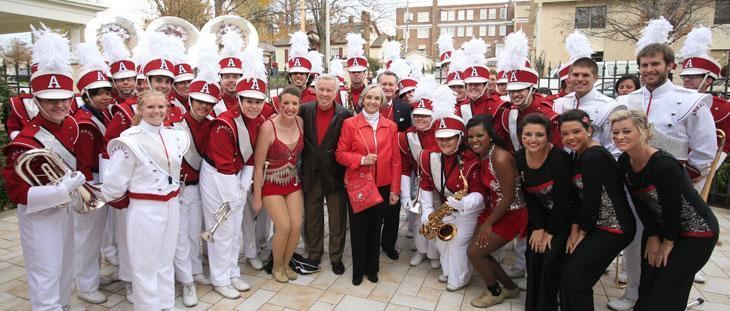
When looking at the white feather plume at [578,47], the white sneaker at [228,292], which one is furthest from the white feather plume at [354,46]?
the white sneaker at [228,292]

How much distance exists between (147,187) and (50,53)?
147 centimetres

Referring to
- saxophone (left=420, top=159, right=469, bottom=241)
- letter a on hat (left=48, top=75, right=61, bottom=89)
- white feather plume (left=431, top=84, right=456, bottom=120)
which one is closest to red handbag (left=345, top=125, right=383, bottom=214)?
saxophone (left=420, top=159, right=469, bottom=241)

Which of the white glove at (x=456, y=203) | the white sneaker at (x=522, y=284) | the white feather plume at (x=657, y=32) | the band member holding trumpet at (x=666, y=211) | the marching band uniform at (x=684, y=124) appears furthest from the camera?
the white sneaker at (x=522, y=284)

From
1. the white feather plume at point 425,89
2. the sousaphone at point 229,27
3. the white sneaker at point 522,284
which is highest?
the sousaphone at point 229,27

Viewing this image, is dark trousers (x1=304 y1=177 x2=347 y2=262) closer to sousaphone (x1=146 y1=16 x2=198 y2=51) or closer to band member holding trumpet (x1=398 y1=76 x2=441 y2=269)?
band member holding trumpet (x1=398 y1=76 x2=441 y2=269)

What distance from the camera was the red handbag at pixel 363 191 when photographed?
446cm

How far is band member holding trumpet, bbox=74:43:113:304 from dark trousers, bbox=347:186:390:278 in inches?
97.0

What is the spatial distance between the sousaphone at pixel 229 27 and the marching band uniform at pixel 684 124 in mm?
5623

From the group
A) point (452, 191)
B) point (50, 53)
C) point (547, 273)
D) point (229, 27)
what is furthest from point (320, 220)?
point (229, 27)

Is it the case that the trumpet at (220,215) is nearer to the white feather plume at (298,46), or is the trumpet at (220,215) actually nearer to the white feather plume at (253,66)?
the white feather plume at (253,66)

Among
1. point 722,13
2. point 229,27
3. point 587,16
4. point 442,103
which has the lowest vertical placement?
point 442,103

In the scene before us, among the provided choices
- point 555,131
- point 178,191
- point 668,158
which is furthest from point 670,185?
point 178,191

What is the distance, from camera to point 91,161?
400 cm

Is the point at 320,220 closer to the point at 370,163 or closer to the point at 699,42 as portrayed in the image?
the point at 370,163
